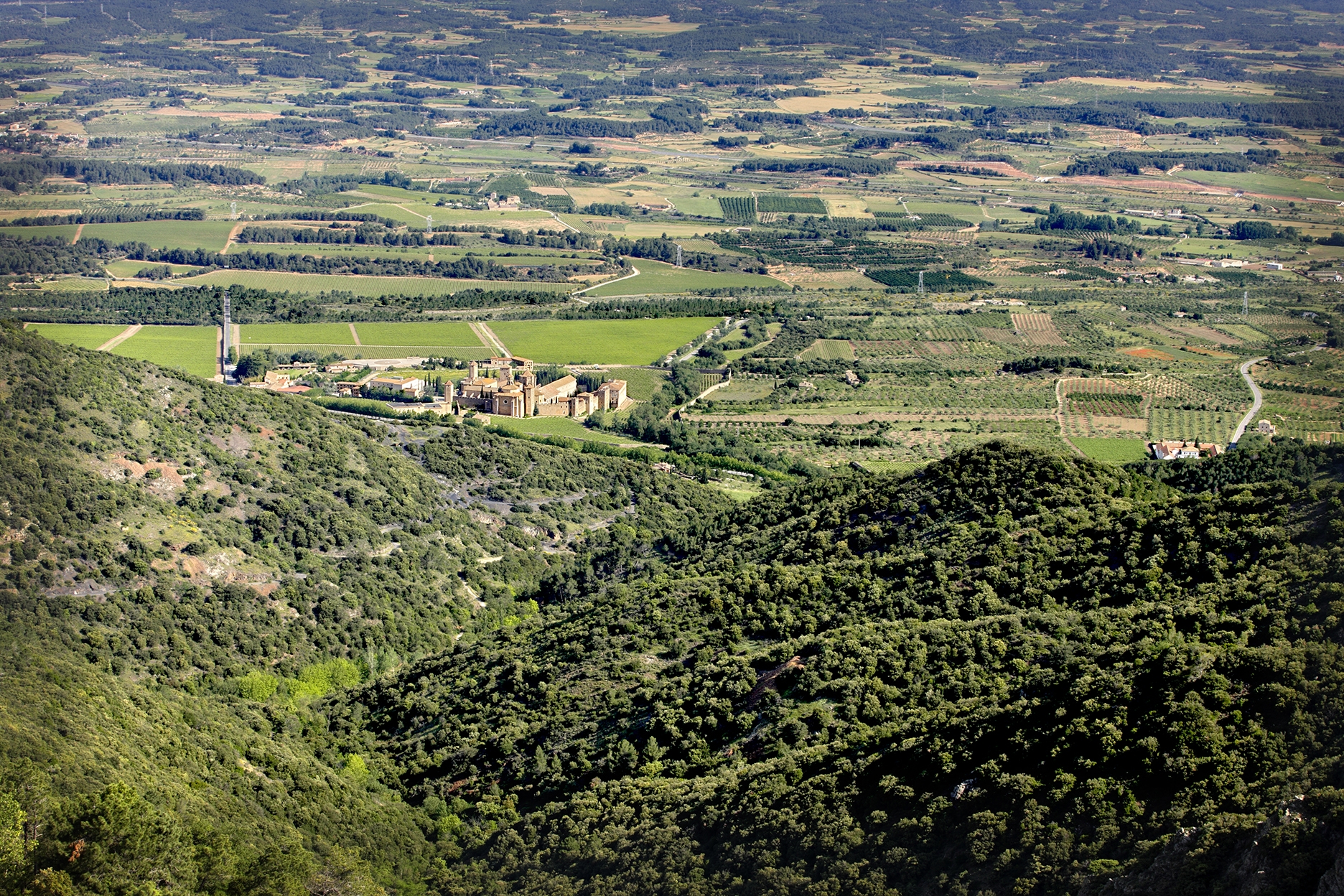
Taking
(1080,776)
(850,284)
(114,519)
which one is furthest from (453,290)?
(1080,776)

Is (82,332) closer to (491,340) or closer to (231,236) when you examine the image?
(491,340)

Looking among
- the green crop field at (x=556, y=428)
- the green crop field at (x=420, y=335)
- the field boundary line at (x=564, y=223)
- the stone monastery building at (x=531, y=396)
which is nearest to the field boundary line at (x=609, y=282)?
the green crop field at (x=420, y=335)

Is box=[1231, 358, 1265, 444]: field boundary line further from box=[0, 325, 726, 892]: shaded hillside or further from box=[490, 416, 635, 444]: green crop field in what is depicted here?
box=[490, 416, 635, 444]: green crop field

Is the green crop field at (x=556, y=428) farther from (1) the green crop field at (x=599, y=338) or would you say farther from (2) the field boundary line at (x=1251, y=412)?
(2) the field boundary line at (x=1251, y=412)

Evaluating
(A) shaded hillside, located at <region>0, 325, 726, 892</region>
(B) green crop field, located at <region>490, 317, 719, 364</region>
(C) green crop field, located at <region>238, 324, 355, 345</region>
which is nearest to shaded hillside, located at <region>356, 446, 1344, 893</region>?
(A) shaded hillside, located at <region>0, 325, 726, 892</region>

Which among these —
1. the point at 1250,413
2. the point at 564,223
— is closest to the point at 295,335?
the point at 564,223

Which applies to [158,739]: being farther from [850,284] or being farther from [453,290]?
[850,284]
